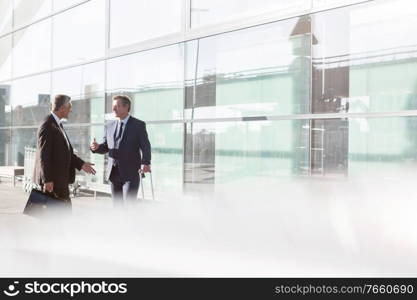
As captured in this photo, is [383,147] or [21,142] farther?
[21,142]

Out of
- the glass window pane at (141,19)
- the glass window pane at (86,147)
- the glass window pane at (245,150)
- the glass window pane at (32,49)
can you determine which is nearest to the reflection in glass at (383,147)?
the glass window pane at (245,150)

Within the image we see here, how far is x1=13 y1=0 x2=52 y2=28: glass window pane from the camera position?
1359 cm

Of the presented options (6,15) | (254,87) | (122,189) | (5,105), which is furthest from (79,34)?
(122,189)

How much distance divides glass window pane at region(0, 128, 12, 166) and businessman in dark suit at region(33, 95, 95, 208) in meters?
11.6

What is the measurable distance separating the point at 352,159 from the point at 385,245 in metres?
1.11

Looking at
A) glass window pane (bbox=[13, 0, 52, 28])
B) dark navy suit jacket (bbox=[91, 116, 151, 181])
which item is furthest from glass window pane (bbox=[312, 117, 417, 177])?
glass window pane (bbox=[13, 0, 52, 28])

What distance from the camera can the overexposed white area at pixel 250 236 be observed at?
4.84 metres

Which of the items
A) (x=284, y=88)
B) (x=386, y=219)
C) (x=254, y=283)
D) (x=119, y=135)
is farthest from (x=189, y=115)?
(x=254, y=283)

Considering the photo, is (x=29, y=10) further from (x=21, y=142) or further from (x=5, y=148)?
(x=5, y=148)

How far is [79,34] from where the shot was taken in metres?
11.9

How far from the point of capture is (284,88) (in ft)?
22.8

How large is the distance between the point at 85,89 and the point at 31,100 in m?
3.39

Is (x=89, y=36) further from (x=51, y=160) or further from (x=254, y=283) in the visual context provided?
(x=254, y=283)

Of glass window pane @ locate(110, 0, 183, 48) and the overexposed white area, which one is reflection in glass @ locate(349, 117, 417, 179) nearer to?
the overexposed white area
